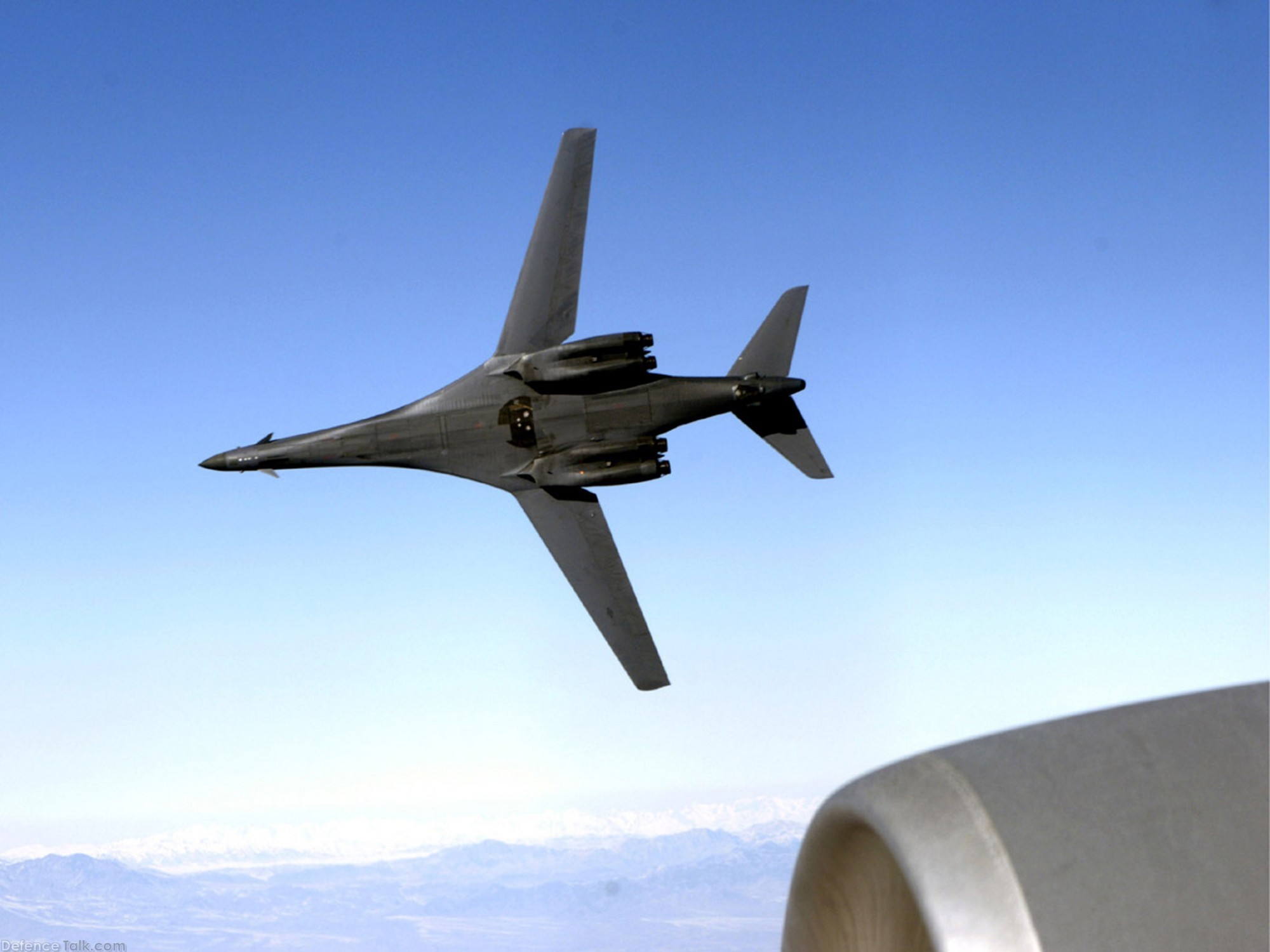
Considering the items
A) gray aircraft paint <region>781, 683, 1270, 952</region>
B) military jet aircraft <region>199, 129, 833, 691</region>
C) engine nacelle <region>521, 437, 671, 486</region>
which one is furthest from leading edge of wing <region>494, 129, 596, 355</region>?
gray aircraft paint <region>781, 683, 1270, 952</region>

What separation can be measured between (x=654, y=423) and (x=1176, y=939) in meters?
15.9

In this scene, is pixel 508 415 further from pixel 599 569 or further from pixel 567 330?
pixel 599 569

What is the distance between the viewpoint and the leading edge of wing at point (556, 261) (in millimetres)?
20438

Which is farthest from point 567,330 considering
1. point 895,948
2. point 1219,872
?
point 1219,872

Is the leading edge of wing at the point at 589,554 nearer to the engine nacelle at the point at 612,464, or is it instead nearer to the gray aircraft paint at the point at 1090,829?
the engine nacelle at the point at 612,464

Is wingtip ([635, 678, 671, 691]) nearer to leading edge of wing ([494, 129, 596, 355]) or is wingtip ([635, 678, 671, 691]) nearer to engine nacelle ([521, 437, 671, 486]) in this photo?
engine nacelle ([521, 437, 671, 486])

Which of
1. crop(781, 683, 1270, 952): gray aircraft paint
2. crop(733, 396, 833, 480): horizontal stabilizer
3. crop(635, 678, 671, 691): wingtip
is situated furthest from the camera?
crop(733, 396, 833, 480): horizontal stabilizer

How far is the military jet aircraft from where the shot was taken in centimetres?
1928

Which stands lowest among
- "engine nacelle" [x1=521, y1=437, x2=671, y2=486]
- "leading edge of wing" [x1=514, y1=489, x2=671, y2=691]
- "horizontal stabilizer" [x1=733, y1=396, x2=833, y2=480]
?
"leading edge of wing" [x1=514, y1=489, x2=671, y2=691]

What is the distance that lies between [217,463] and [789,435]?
11007 millimetres

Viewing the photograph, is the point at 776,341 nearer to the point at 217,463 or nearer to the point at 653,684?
the point at 653,684

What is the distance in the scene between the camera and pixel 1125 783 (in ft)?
14.1

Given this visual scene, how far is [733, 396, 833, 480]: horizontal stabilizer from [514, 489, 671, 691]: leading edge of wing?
11.5 ft

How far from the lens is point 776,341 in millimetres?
20531
